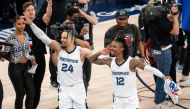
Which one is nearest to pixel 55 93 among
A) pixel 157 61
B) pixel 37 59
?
pixel 37 59

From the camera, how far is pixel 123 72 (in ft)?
18.8

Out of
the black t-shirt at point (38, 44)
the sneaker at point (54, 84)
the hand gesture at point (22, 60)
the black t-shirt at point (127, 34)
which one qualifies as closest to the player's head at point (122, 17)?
the black t-shirt at point (127, 34)

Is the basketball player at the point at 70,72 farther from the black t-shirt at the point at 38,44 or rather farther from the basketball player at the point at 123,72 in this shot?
the black t-shirt at the point at 38,44

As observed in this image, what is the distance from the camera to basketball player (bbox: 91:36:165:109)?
5699 mm

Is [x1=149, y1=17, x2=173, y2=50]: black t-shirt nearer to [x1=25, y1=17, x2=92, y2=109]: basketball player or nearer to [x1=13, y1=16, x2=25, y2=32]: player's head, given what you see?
[x1=25, y1=17, x2=92, y2=109]: basketball player

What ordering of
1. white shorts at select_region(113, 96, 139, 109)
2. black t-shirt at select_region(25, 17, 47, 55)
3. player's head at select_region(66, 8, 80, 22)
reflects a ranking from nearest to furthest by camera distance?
1. white shorts at select_region(113, 96, 139, 109)
2. player's head at select_region(66, 8, 80, 22)
3. black t-shirt at select_region(25, 17, 47, 55)

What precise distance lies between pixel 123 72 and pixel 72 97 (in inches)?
30.1

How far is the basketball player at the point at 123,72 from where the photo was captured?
5.70 meters

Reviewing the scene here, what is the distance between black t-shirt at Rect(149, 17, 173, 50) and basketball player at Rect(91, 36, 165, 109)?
4.04 ft

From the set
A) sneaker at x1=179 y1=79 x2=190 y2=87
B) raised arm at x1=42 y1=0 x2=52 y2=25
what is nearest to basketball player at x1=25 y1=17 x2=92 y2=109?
raised arm at x1=42 y1=0 x2=52 y2=25

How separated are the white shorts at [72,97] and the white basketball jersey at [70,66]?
8 centimetres

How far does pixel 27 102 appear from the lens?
6637 mm

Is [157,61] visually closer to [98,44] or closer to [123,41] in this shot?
[123,41]

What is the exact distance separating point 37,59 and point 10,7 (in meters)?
6.10
